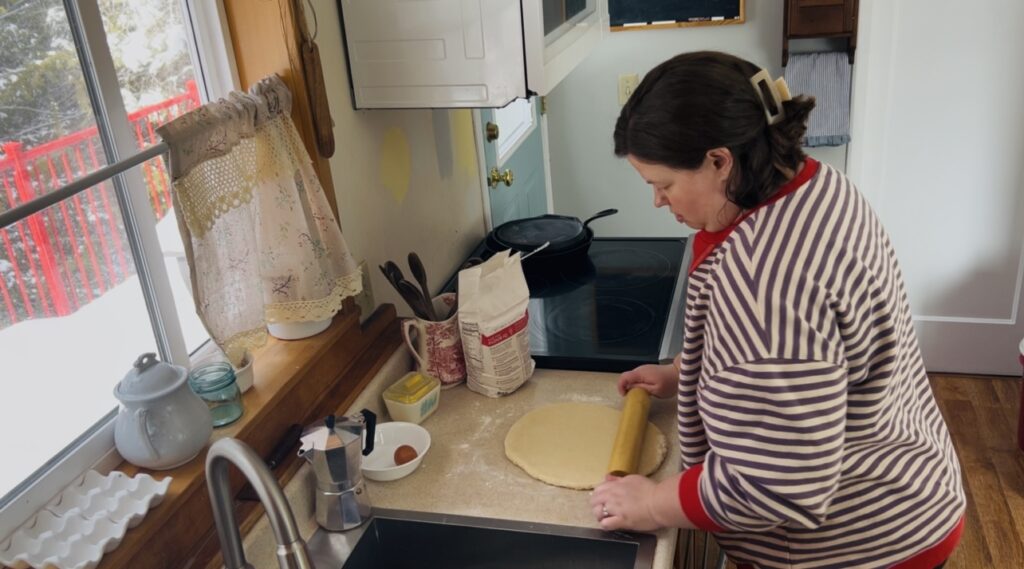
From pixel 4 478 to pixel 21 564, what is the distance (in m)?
0.13

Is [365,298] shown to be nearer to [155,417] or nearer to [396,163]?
[396,163]

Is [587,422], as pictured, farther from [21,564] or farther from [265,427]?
[21,564]

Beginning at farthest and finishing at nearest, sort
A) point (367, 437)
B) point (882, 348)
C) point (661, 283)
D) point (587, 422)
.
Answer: point (661, 283) → point (587, 422) → point (367, 437) → point (882, 348)

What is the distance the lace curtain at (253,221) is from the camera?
1.21 m

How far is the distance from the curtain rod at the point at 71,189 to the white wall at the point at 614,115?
2.42m

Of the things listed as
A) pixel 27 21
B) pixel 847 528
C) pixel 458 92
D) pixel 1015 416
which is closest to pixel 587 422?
pixel 847 528

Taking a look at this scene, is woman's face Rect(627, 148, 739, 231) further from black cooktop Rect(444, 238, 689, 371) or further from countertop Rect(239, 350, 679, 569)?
black cooktop Rect(444, 238, 689, 371)

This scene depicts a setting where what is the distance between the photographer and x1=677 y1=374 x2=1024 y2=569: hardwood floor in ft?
7.72

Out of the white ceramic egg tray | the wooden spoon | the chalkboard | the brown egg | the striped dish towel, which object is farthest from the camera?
the chalkboard

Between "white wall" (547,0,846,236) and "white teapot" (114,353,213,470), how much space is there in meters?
2.48

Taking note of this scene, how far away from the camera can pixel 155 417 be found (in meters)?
1.15

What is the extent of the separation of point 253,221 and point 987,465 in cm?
240

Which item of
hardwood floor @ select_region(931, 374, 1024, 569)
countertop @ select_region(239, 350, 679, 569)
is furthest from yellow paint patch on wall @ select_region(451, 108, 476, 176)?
hardwood floor @ select_region(931, 374, 1024, 569)

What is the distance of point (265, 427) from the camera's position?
1.35 m
